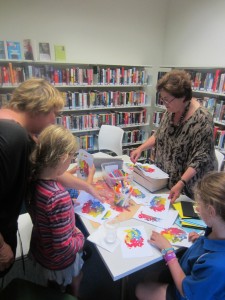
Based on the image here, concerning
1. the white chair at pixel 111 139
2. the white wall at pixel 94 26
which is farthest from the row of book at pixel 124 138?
the white wall at pixel 94 26

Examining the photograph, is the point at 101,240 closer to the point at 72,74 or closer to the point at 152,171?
the point at 152,171

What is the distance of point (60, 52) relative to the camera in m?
3.06

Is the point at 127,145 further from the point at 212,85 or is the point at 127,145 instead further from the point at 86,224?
the point at 86,224

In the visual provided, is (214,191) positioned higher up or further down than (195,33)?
further down

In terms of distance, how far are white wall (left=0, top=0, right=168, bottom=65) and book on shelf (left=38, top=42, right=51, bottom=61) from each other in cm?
12

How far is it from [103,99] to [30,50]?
4.04 feet

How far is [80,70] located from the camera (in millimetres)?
3123

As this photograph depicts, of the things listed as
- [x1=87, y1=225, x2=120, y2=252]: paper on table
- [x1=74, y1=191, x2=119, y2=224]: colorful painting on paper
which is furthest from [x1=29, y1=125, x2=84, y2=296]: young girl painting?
[x1=74, y1=191, x2=119, y2=224]: colorful painting on paper

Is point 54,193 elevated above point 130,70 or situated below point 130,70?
below

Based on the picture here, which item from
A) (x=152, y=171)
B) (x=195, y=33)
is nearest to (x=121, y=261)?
(x=152, y=171)

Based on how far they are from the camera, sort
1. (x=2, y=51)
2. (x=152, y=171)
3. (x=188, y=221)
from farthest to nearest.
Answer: (x=2, y=51) → (x=152, y=171) → (x=188, y=221)

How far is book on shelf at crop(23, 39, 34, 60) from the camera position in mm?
2823

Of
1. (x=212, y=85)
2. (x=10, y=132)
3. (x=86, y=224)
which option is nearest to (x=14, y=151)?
(x=10, y=132)

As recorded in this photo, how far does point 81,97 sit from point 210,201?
2735 millimetres
